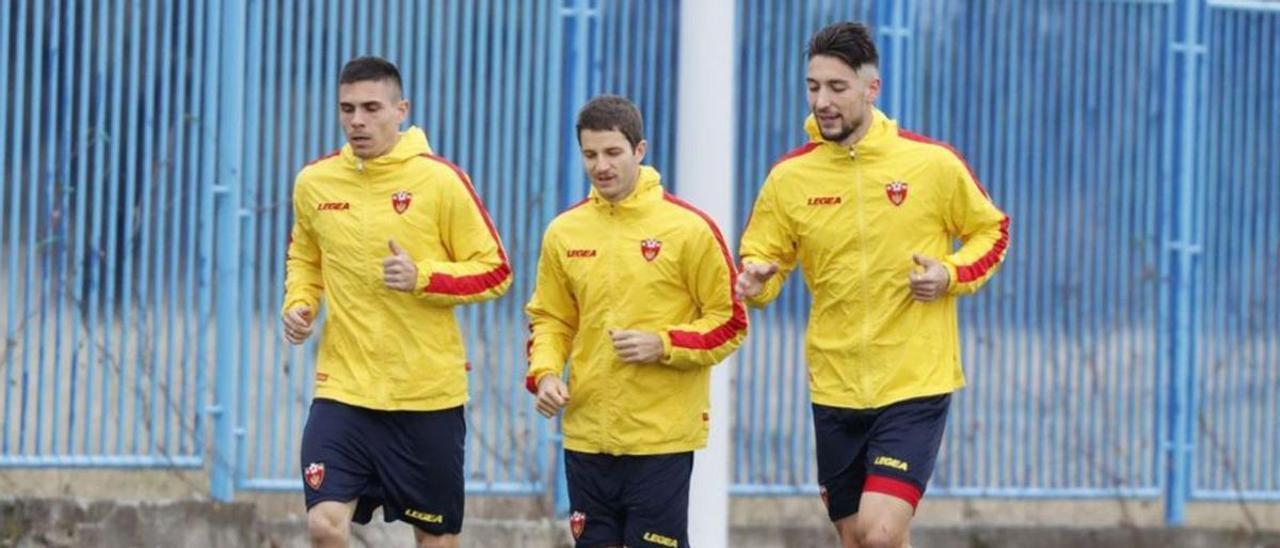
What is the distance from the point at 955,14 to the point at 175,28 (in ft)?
12.2

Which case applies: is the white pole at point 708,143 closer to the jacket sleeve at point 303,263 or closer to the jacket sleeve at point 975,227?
the jacket sleeve at point 975,227

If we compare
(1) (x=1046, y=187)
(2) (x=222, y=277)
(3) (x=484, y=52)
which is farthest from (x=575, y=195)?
(1) (x=1046, y=187)

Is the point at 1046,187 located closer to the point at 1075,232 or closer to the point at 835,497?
the point at 1075,232

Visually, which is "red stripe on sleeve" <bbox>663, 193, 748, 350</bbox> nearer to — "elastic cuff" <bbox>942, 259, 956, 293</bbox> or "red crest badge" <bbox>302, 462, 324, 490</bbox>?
"elastic cuff" <bbox>942, 259, 956, 293</bbox>

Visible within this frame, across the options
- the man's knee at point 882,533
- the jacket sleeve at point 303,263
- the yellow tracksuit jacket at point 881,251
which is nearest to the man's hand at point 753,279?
the yellow tracksuit jacket at point 881,251

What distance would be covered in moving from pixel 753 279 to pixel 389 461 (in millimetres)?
1523

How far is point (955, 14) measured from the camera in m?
12.3

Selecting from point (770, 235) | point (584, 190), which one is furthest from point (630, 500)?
point (584, 190)

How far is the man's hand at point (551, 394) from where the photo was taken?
8.66m

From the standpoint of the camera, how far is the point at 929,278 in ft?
28.1

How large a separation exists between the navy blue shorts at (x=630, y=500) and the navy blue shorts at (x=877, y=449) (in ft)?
1.66

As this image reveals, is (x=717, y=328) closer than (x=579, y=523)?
Yes

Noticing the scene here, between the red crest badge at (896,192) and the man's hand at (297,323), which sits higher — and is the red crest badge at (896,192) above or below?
above

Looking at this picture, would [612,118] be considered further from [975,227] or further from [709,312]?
[975,227]
